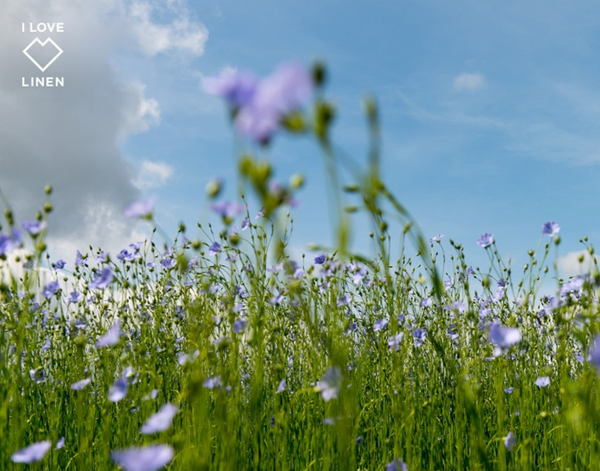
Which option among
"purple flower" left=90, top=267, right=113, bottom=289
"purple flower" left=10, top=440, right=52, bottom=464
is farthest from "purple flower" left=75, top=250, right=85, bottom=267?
"purple flower" left=10, top=440, right=52, bottom=464

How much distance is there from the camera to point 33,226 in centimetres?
228

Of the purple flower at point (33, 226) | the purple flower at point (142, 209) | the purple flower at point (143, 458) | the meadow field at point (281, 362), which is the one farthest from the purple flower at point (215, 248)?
the purple flower at point (143, 458)

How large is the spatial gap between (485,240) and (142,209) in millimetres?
2985

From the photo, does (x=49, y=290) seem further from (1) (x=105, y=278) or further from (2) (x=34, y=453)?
(2) (x=34, y=453)

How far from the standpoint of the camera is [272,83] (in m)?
0.83

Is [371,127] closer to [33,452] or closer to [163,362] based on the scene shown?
[33,452]

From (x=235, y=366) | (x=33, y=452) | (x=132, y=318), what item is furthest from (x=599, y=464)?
(x=132, y=318)

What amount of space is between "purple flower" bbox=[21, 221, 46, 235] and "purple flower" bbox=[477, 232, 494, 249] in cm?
288

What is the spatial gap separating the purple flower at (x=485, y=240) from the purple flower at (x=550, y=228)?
428 mm

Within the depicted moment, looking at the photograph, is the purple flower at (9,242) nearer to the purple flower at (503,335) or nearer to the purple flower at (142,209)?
the purple flower at (142,209)

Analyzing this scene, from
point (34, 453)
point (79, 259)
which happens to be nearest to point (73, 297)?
point (79, 259)

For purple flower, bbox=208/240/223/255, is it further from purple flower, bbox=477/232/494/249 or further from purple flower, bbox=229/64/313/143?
purple flower, bbox=229/64/313/143

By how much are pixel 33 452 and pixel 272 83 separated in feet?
4.93

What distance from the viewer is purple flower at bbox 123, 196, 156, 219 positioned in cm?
173
